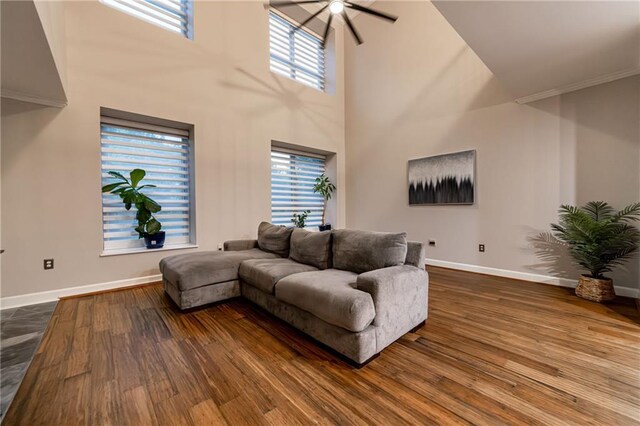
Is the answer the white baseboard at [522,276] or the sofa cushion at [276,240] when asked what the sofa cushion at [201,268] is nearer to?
the sofa cushion at [276,240]

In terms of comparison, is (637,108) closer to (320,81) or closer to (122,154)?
(320,81)

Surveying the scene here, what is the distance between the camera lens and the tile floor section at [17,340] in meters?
1.56

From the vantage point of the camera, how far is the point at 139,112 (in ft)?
11.6

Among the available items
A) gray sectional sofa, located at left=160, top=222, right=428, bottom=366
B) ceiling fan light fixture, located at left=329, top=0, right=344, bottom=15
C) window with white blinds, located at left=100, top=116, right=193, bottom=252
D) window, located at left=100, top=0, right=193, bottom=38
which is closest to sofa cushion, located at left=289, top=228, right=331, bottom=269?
gray sectional sofa, located at left=160, top=222, right=428, bottom=366

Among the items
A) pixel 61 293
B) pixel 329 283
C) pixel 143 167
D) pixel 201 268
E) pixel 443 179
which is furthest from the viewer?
pixel 443 179

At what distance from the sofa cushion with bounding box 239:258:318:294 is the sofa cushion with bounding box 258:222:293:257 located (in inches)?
14.9

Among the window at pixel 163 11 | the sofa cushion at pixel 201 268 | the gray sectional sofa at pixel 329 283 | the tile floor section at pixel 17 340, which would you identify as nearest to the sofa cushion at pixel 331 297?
the gray sectional sofa at pixel 329 283

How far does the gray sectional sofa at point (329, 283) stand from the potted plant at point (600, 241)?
6.93ft

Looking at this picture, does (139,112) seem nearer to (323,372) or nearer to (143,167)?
(143,167)

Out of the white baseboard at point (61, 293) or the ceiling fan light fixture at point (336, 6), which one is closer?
the white baseboard at point (61, 293)

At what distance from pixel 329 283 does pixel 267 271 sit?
77 centimetres

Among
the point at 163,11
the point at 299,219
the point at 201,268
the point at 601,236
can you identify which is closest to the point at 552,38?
the point at 601,236

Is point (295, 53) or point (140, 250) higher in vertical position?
point (295, 53)

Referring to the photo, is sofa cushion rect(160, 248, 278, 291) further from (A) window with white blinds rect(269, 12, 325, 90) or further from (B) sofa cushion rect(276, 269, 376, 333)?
(A) window with white blinds rect(269, 12, 325, 90)
